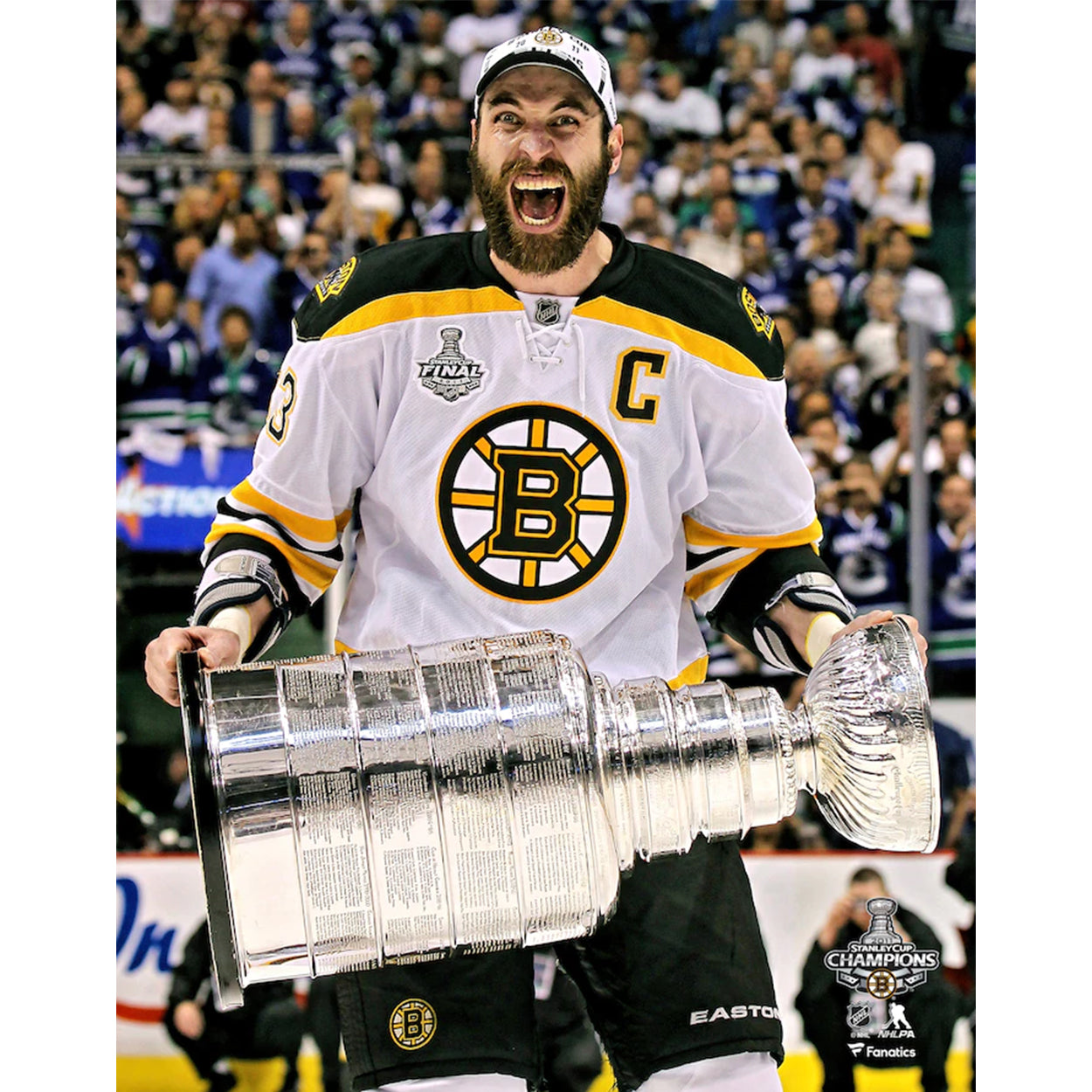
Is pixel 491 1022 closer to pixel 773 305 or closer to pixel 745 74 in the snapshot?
pixel 773 305

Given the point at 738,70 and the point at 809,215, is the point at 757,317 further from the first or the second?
the point at 738,70

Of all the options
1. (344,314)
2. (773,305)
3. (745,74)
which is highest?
(745,74)

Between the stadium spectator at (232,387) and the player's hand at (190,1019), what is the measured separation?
1.78 m

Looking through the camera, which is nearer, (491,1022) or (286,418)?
(491,1022)

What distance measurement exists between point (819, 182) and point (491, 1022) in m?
4.31

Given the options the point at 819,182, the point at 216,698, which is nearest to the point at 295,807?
the point at 216,698

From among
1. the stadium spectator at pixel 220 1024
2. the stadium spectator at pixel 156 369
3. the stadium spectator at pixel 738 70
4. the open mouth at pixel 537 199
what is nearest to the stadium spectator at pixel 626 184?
the stadium spectator at pixel 738 70

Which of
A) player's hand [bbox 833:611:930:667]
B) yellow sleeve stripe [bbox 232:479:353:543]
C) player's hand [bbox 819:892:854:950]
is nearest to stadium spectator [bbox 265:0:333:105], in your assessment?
player's hand [bbox 819:892:854:950]

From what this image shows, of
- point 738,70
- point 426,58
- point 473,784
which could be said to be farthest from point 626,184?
point 473,784

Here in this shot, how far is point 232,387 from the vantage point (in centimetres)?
483

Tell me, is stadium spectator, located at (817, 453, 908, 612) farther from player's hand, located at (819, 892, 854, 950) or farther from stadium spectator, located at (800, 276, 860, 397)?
player's hand, located at (819, 892, 854, 950)

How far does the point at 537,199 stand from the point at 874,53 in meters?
3.88

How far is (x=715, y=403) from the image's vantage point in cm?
198

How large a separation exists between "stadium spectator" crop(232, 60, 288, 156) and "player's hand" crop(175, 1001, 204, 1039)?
3044mm
